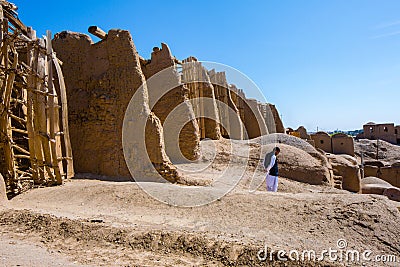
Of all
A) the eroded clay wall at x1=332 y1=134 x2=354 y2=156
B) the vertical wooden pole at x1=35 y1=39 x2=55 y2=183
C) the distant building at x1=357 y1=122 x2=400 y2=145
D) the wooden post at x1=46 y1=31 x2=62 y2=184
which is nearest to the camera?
the vertical wooden pole at x1=35 y1=39 x2=55 y2=183

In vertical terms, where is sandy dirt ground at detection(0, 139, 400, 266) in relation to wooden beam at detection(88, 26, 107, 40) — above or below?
below

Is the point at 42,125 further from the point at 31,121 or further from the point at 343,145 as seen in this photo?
the point at 343,145

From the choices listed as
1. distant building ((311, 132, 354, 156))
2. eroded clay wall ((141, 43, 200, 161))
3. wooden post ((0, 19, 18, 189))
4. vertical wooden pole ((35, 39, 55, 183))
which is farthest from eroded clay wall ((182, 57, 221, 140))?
distant building ((311, 132, 354, 156))

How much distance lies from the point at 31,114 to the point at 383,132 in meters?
32.9

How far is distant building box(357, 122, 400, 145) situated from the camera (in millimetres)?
30797

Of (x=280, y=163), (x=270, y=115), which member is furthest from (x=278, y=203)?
(x=270, y=115)

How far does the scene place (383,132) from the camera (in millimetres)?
31484

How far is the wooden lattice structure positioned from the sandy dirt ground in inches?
36.4

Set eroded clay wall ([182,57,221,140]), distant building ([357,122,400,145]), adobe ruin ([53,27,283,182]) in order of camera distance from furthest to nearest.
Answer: distant building ([357,122,400,145]), eroded clay wall ([182,57,221,140]), adobe ruin ([53,27,283,182])

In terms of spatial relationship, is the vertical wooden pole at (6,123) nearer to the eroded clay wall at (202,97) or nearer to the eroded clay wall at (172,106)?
the eroded clay wall at (172,106)

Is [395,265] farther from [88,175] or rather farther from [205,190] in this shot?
[88,175]

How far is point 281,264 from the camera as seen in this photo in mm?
3377

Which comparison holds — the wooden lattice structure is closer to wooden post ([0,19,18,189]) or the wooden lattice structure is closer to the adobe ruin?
wooden post ([0,19,18,189])

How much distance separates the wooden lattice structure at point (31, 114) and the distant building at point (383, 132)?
1240 inches
